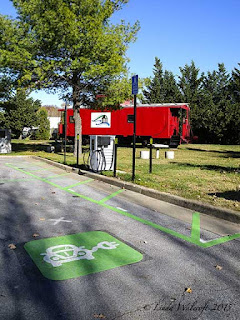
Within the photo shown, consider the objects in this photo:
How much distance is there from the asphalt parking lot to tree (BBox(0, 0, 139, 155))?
11.1m

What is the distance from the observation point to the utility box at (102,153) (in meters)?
10.9

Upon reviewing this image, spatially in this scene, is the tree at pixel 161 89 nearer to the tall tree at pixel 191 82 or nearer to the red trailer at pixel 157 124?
the tall tree at pixel 191 82

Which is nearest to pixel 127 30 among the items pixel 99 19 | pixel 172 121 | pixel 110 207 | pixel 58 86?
pixel 99 19

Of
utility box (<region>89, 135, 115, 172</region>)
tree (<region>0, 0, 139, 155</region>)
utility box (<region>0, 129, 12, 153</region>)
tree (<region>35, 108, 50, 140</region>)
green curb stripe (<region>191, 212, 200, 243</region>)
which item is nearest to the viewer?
green curb stripe (<region>191, 212, 200, 243</region>)

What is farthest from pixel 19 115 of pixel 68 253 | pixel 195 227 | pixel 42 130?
pixel 68 253

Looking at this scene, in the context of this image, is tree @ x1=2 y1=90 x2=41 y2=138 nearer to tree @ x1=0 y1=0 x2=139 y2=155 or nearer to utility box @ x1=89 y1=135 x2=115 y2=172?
tree @ x1=0 y1=0 x2=139 y2=155

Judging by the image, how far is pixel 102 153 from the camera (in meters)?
10.9

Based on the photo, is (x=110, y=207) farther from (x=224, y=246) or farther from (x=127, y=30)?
(x=127, y=30)

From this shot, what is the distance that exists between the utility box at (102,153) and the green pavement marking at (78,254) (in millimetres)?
6499

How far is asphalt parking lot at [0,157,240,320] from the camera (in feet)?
8.79

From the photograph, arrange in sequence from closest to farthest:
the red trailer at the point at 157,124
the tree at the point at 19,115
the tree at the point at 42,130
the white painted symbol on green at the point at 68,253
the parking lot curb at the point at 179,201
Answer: the white painted symbol on green at the point at 68,253
the parking lot curb at the point at 179,201
the red trailer at the point at 157,124
the tree at the point at 19,115
the tree at the point at 42,130

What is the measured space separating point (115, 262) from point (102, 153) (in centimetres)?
749

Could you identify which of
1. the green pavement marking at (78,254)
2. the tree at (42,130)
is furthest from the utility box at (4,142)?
the tree at (42,130)

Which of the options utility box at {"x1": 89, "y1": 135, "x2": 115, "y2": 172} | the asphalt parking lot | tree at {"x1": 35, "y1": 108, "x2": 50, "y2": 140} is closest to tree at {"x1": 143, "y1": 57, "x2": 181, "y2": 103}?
tree at {"x1": 35, "y1": 108, "x2": 50, "y2": 140}
